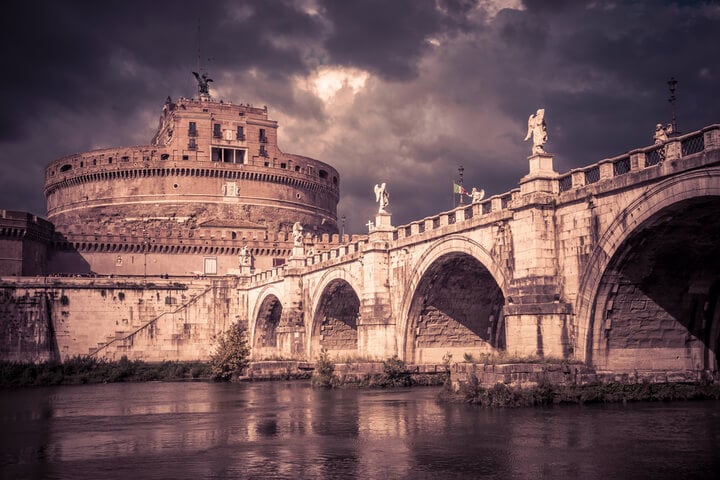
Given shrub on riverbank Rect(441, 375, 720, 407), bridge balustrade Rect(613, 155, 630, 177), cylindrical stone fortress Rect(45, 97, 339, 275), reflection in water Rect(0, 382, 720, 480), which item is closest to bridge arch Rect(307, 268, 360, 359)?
reflection in water Rect(0, 382, 720, 480)

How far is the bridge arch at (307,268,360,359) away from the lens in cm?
4478

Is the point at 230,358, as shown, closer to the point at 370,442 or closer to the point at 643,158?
the point at 370,442

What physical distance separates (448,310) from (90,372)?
3122 centimetres

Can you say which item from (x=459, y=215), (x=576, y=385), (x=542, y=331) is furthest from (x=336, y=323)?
(x=576, y=385)

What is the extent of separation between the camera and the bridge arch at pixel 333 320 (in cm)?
4478

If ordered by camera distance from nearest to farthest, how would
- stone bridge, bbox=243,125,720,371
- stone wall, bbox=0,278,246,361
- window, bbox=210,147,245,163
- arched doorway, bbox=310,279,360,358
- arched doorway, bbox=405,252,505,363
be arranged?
stone bridge, bbox=243,125,720,371 < arched doorway, bbox=405,252,505,363 < arched doorway, bbox=310,279,360,358 < stone wall, bbox=0,278,246,361 < window, bbox=210,147,245,163

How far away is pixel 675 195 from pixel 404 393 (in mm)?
15218

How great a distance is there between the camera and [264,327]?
193 ft

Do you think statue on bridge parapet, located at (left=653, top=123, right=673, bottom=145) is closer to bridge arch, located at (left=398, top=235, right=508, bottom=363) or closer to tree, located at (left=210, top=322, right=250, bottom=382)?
bridge arch, located at (left=398, top=235, right=508, bottom=363)

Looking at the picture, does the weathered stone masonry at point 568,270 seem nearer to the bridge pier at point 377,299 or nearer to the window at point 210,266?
the bridge pier at point 377,299

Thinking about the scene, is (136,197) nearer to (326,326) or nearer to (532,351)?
(326,326)

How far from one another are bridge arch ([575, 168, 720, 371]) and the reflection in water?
174cm

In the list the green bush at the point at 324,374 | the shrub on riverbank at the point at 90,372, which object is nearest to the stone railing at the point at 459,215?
the green bush at the point at 324,374

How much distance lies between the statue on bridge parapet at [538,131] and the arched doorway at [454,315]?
8443mm
